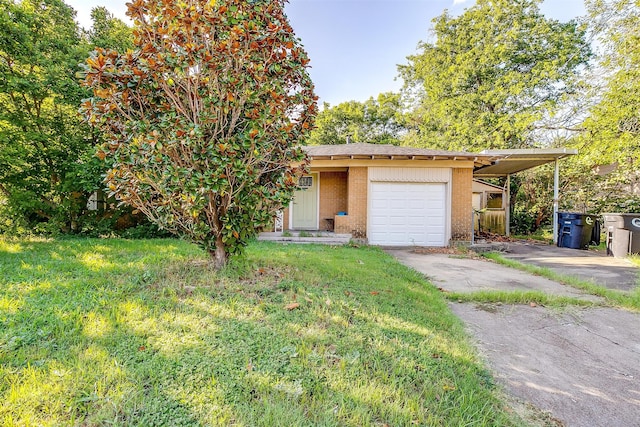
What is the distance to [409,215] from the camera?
9.26m

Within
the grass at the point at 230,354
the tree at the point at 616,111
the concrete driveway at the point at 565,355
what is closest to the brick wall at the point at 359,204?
the concrete driveway at the point at 565,355

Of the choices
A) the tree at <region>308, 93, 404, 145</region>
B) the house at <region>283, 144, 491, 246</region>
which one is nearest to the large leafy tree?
the house at <region>283, 144, 491, 246</region>

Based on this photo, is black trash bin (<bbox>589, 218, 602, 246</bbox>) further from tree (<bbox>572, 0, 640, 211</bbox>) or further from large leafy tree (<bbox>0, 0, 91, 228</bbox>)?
large leafy tree (<bbox>0, 0, 91, 228</bbox>)

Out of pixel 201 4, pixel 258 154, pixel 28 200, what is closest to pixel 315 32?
pixel 201 4

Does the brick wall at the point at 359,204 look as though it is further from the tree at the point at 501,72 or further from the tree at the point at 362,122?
the tree at the point at 362,122

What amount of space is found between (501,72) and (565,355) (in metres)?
17.9

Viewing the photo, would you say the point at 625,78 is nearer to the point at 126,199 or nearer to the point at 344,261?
the point at 344,261

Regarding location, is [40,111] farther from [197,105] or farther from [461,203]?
[461,203]

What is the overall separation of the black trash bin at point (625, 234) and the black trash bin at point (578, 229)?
1193 millimetres

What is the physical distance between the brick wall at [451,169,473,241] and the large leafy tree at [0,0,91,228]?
35.4ft

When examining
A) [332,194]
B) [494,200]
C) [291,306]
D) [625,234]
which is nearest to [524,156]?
[625,234]

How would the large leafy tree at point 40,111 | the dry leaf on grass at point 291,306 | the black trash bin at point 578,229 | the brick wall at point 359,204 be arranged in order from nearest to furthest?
the dry leaf on grass at point 291,306 → the large leafy tree at point 40,111 → the black trash bin at point 578,229 → the brick wall at point 359,204

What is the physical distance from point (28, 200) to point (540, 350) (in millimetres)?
10767

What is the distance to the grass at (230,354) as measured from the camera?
1.67 m
